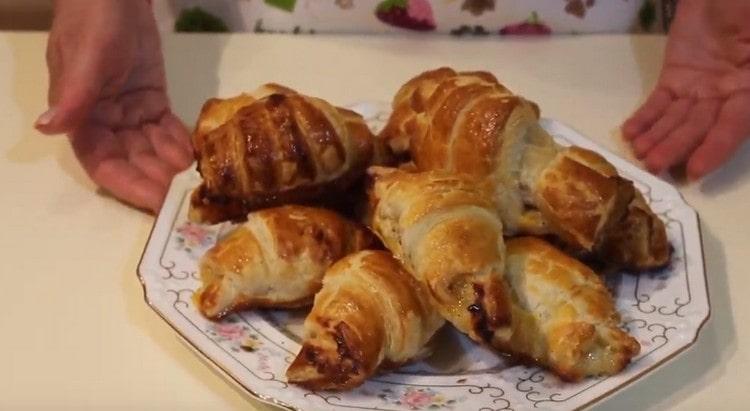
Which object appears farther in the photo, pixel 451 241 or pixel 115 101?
pixel 115 101

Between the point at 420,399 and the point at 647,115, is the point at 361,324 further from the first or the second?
the point at 647,115

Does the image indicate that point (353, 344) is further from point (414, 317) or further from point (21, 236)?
point (21, 236)

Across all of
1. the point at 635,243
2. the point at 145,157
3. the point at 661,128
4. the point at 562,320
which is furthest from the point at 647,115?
the point at 145,157

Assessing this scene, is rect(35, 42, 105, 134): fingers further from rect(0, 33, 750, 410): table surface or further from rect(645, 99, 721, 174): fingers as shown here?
rect(645, 99, 721, 174): fingers

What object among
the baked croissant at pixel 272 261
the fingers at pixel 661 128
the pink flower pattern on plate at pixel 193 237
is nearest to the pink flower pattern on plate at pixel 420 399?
the baked croissant at pixel 272 261

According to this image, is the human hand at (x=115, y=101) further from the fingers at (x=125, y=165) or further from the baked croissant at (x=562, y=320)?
the baked croissant at (x=562, y=320)

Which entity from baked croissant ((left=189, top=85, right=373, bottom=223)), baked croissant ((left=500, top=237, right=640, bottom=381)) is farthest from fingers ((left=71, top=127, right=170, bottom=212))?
baked croissant ((left=500, top=237, right=640, bottom=381))

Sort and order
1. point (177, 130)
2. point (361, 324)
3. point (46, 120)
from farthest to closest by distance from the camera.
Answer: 1. point (177, 130)
2. point (46, 120)
3. point (361, 324)
